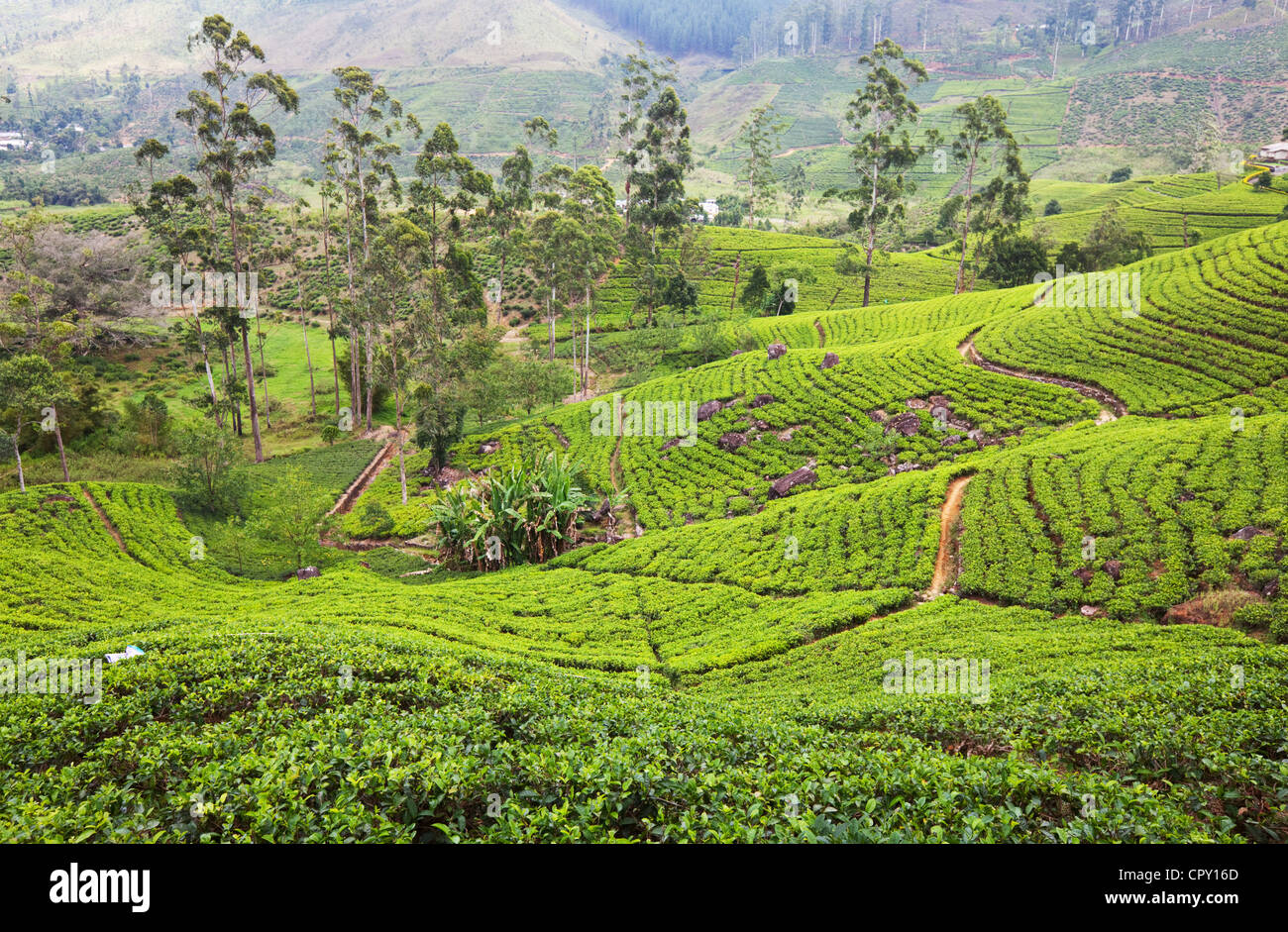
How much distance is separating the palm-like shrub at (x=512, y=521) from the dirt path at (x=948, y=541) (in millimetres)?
15357

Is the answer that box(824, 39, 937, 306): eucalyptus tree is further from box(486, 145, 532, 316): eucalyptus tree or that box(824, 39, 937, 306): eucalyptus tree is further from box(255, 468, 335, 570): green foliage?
box(255, 468, 335, 570): green foliage

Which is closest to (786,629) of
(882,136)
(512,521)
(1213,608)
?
(1213,608)

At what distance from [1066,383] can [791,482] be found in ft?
51.4

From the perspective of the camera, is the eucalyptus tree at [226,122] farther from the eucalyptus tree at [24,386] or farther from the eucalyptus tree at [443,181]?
the eucalyptus tree at [443,181]

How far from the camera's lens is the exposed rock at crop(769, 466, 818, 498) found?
30.7 m

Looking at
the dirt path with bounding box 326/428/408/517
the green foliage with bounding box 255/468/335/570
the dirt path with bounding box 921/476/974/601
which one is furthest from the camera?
the dirt path with bounding box 326/428/408/517

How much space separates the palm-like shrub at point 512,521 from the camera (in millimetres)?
28516

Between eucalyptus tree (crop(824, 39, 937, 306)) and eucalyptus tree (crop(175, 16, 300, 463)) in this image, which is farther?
eucalyptus tree (crop(824, 39, 937, 306))

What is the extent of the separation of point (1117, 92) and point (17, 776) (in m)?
208

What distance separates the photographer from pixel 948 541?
21172 mm

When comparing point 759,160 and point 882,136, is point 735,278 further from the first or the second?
point 759,160

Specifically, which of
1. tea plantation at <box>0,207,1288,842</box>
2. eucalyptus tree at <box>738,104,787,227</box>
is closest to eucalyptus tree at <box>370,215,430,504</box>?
tea plantation at <box>0,207,1288,842</box>

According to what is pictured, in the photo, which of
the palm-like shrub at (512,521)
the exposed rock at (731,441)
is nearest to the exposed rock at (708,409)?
the exposed rock at (731,441)

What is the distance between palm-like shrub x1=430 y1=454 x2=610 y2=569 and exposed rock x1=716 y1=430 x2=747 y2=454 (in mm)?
10340
